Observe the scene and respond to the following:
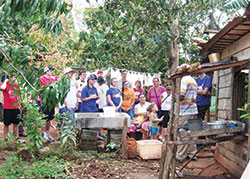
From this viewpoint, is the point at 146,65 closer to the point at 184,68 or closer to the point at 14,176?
the point at 184,68

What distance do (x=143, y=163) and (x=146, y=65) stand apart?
8.30m

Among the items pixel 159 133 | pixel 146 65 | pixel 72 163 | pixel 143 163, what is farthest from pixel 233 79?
pixel 146 65

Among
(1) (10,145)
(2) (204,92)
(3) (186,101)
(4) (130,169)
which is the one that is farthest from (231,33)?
(1) (10,145)

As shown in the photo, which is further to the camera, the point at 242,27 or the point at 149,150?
the point at 149,150

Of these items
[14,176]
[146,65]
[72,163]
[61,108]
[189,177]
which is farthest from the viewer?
[146,65]

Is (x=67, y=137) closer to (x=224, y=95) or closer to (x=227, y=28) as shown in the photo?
(x=224, y=95)

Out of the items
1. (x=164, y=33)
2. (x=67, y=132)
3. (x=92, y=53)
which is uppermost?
(x=164, y=33)

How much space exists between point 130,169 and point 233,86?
272cm

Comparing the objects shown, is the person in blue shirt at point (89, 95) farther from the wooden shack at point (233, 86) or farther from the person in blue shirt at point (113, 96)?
the wooden shack at point (233, 86)

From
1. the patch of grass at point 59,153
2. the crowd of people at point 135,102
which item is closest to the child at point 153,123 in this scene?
the crowd of people at point 135,102

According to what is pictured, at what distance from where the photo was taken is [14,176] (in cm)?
413

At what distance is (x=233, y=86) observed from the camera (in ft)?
17.9

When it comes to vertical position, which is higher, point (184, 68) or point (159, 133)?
point (184, 68)

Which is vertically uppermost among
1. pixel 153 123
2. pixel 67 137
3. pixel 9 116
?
pixel 9 116
